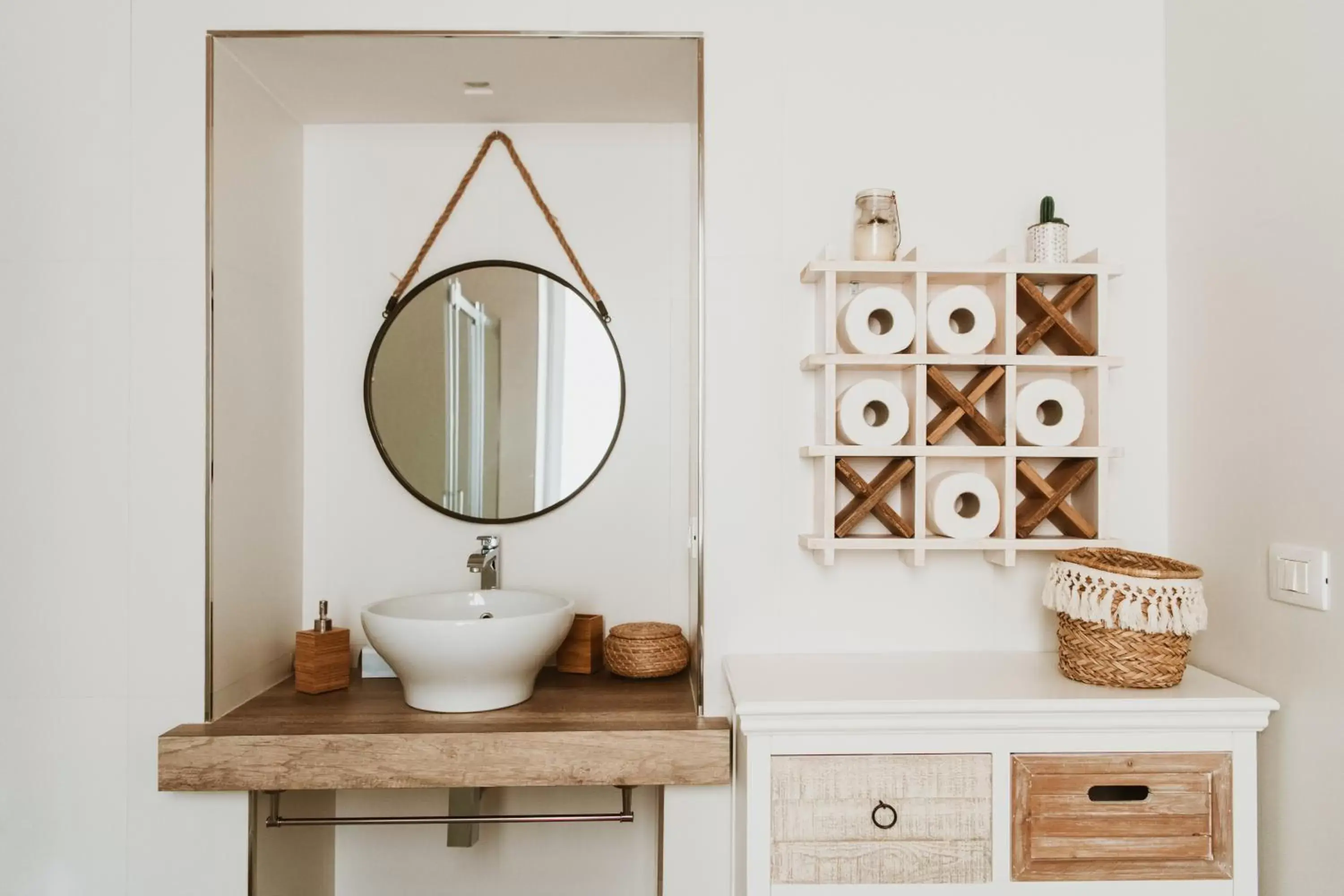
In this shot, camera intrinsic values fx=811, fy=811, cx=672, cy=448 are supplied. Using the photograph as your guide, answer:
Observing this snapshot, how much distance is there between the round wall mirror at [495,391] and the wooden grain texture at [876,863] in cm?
93

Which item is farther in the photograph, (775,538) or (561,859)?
(561,859)

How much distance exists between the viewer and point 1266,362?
132 cm

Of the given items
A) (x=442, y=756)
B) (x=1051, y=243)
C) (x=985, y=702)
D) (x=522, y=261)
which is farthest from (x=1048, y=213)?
(x=442, y=756)

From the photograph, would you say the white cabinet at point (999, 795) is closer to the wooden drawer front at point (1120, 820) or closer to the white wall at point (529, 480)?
the wooden drawer front at point (1120, 820)

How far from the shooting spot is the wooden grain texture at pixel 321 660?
5.33 ft

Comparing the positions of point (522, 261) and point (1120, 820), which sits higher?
point (522, 261)

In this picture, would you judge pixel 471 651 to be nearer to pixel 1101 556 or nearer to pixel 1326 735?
pixel 1101 556

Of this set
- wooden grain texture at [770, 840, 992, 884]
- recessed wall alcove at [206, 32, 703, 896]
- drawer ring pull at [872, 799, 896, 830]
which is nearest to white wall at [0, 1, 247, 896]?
recessed wall alcove at [206, 32, 703, 896]

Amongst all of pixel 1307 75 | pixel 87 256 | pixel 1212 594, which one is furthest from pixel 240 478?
pixel 1307 75

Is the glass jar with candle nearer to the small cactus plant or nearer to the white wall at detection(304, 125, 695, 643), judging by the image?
the small cactus plant

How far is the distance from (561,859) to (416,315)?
51.3 inches

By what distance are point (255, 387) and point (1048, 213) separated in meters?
1.58

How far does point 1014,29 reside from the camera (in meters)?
1.56

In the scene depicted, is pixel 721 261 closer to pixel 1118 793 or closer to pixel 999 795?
pixel 999 795
